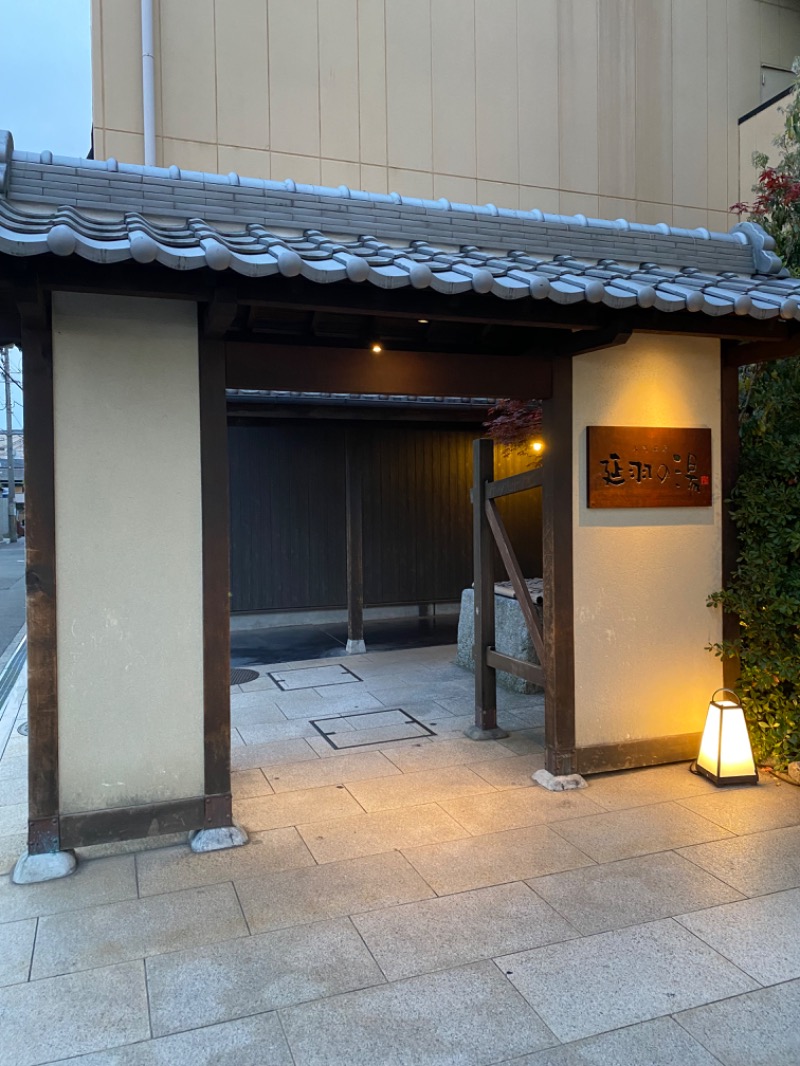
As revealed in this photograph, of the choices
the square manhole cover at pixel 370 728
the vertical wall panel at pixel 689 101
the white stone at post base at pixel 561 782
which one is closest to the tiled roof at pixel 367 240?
the white stone at post base at pixel 561 782

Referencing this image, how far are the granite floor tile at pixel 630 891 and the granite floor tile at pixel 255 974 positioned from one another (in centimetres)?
90

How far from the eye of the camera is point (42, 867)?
3449mm

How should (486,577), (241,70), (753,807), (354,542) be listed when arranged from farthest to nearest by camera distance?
(354,542) → (241,70) → (486,577) → (753,807)

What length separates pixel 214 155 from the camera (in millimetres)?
7520

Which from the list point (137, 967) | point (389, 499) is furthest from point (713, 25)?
point (137, 967)

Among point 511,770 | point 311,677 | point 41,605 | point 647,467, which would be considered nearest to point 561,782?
point 511,770

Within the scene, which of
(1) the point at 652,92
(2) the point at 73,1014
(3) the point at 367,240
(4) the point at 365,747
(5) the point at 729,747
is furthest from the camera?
(1) the point at 652,92

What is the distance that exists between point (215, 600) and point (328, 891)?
148cm

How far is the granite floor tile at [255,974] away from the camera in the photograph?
98.0 inches

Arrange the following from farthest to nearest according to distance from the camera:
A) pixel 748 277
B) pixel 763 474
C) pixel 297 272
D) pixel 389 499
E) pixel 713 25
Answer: pixel 389 499, pixel 713 25, pixel 748 277, pixel 763 474, pixel 297 272

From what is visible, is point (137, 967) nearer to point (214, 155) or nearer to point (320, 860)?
point (320, 860)

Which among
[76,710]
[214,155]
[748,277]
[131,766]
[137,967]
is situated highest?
[214,155]

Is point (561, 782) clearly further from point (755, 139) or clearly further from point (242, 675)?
point (755, 139)

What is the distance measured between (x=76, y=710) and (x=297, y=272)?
2315 millimetres
